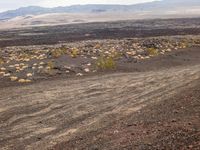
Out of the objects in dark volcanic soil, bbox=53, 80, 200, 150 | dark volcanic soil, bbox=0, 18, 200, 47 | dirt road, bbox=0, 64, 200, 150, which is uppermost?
dark volcanic soil, bbox=53, 80, 200, 150

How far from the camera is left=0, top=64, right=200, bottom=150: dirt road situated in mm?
11867

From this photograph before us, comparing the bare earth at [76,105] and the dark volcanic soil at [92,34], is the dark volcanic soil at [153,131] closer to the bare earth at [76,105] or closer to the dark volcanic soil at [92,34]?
the bare earth at [76,105]

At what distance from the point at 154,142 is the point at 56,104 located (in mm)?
6782

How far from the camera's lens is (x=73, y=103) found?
1577cm

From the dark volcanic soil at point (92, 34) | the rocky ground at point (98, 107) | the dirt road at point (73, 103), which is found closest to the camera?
the rocky ground at point (98, 107)

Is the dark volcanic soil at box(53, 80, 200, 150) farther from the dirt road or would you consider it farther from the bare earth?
the dirt road

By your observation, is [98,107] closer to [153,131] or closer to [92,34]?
[153,131]

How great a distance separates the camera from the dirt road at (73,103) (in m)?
11.9

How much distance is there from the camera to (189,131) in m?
9.93

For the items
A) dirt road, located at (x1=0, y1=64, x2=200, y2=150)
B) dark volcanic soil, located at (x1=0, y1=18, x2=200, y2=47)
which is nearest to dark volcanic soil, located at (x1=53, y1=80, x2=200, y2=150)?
dirt road, located at (x1=0, y1=64, x2=200, y2=150)

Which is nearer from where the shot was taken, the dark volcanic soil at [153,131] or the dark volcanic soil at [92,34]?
the dark volcanic soil at [153,131]

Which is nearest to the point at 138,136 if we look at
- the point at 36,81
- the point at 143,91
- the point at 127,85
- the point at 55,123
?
the point at 55,123

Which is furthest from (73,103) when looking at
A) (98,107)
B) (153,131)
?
(153,131)

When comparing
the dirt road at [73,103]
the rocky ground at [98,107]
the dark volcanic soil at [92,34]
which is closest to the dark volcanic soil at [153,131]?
the rocky ground at [98,107]
